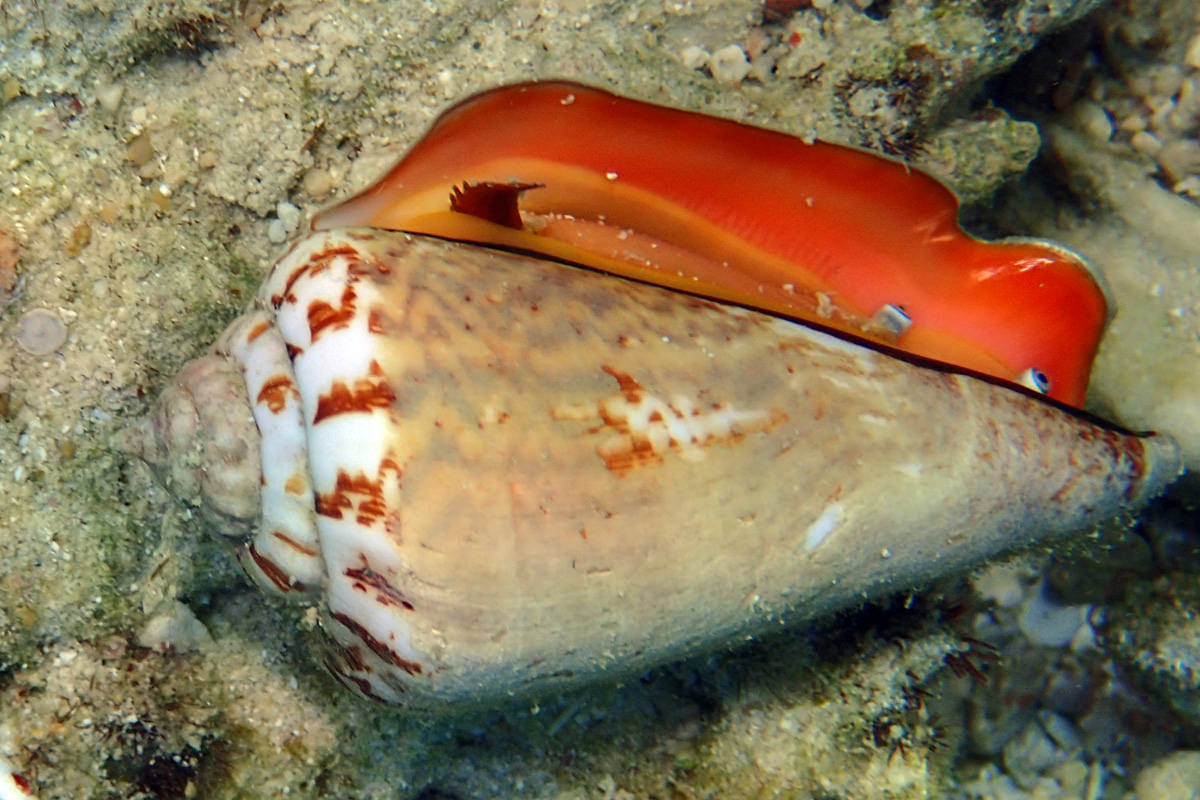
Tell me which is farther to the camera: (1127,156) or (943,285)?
(1127,156)

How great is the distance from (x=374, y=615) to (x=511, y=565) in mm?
275

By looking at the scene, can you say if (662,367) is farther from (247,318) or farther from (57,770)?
(57,770)

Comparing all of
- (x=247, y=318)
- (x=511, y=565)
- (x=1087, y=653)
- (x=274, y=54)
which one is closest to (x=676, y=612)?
(x=511, y=565)

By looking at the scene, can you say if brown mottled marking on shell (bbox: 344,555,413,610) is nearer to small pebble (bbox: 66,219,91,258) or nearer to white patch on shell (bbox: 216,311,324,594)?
white patch on shell (bbox: 216,311,324,594)

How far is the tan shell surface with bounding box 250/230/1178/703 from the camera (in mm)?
1330

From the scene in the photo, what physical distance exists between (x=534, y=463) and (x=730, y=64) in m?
1.36

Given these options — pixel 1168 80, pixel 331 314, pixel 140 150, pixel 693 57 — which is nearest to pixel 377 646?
pixel 331 314

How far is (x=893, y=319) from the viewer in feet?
6.54

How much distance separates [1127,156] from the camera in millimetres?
2646

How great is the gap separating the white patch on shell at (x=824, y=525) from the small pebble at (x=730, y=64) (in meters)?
1.24

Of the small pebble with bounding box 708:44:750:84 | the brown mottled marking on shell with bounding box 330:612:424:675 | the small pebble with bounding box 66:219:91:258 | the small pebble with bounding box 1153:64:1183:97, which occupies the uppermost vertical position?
the small pebble with bounding box 708:44:750:84

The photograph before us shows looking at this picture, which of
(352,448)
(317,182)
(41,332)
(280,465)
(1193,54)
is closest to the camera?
(352,448)

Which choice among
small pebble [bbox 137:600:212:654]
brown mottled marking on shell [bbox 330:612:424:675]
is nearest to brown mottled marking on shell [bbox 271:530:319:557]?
brown mottled marking on shell [bbox 330:612:424:675]

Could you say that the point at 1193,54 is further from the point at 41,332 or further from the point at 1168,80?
the point at 41,332
